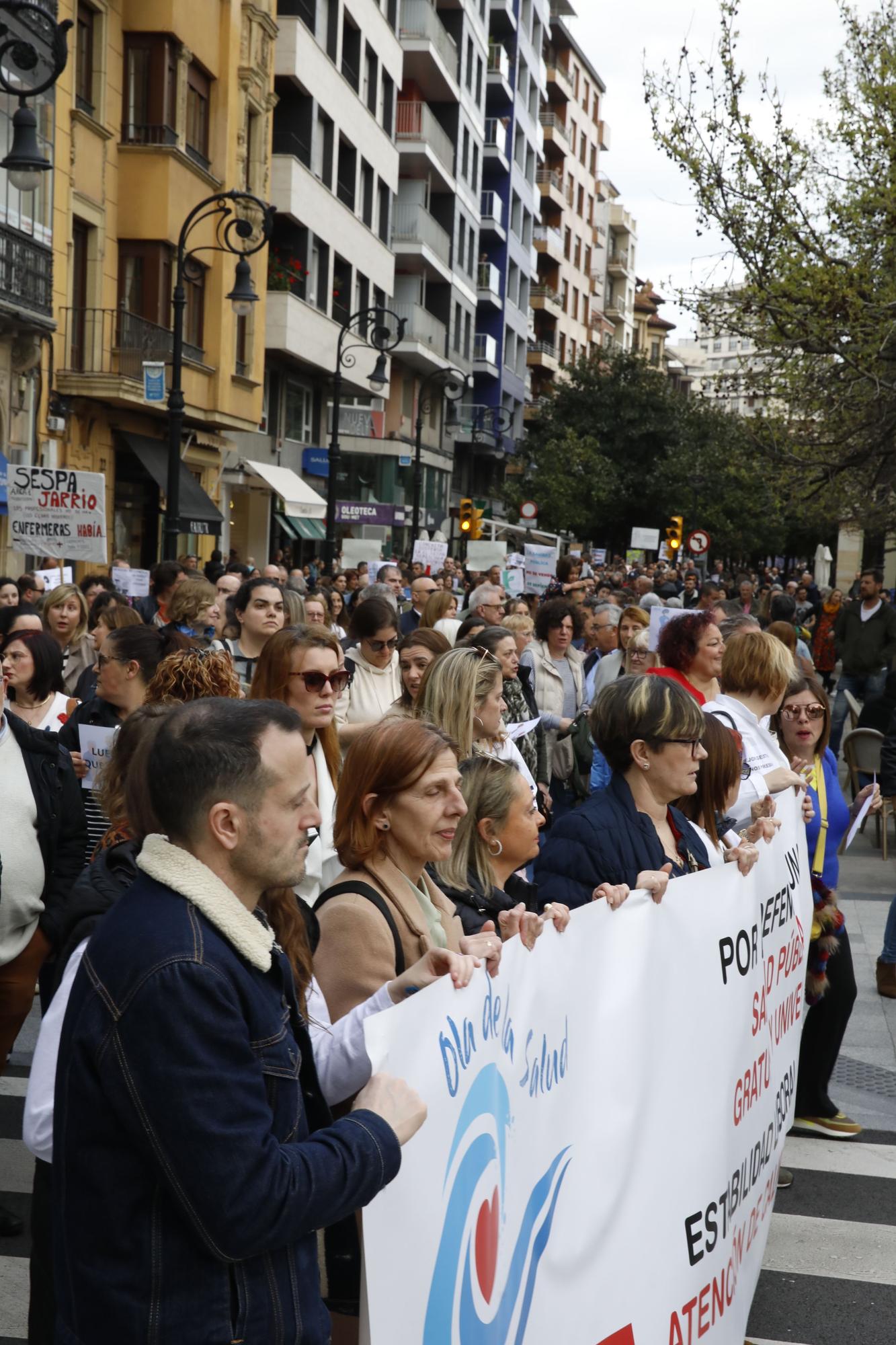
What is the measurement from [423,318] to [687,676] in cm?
4349

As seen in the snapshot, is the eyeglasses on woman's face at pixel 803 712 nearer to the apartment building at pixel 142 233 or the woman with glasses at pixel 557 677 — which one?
the woman with glasses at pixel 557 677

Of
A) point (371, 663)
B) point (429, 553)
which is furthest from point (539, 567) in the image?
point (371, 663)

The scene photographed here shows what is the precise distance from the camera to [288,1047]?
2.40m

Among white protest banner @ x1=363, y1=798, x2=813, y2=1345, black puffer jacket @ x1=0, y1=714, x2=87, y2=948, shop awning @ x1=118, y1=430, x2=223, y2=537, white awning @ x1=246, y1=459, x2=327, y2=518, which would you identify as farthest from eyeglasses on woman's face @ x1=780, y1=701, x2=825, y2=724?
white awning @ x1=246, y1=459, x2=327, y2=518

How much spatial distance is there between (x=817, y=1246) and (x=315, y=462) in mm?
33293

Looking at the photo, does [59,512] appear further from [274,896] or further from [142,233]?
[142,233]

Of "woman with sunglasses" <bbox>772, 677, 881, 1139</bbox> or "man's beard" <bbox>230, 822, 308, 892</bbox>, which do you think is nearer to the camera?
"man's beard" <bbox>230, 822, 308, 892</bbox>

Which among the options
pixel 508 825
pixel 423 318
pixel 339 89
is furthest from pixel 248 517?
pixel 508 825

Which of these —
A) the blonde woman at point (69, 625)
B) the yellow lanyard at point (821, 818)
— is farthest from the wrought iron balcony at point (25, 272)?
the yellow lanyard at point (821, 818)

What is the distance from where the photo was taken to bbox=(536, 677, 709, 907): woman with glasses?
4.50 metres

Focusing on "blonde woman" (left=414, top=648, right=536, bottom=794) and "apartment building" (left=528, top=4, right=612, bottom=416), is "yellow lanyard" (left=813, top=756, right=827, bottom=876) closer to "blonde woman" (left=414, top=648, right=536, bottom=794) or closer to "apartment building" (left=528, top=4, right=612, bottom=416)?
"blonde woman" (left=414, top=648, right=536, bottom=794)

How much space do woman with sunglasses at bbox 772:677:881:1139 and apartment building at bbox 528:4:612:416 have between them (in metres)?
64.4

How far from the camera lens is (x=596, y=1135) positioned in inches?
130

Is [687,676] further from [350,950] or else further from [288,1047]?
[288,1047]
